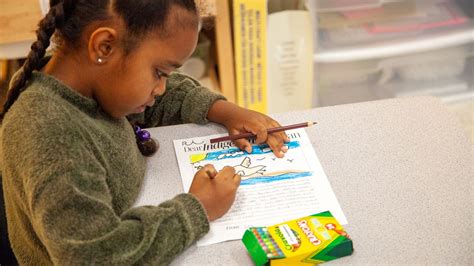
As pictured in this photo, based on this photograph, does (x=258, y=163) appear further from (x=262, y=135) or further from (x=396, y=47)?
(x=396, y=47)

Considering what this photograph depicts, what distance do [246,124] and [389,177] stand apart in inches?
9.8

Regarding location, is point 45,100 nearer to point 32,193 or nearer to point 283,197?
point 32,193

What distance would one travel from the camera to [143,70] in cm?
71

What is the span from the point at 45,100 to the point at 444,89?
1.44m

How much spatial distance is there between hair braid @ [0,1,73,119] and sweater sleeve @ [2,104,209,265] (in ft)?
0.21

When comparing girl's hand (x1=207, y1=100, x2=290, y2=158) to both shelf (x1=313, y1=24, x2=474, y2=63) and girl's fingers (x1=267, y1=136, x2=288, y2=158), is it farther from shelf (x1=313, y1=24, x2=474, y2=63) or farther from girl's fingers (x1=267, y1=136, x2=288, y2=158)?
shelf (x1=313, y1=24, x2=474, y2=63)

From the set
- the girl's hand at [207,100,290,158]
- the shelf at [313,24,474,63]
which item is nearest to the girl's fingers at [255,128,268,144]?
the girl's hand at [207,100,290,158]

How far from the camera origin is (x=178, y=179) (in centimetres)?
84

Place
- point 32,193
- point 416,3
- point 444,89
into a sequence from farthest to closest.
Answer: point 444,89 < point 416,3 < point 32,193

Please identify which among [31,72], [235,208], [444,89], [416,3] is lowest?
[444,89]

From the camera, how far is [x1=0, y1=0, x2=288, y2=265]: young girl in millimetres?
616

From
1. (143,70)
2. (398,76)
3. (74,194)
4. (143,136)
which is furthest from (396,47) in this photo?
(74,194)

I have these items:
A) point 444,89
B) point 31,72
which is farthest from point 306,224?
point 444,89

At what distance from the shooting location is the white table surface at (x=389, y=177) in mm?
708
